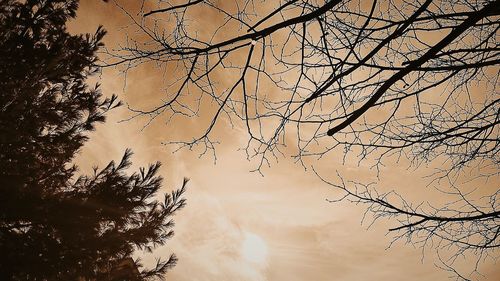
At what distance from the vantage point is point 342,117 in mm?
1970

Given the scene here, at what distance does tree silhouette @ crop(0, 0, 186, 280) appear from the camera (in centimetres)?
420

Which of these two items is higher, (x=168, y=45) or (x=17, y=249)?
(x=168, y=45)

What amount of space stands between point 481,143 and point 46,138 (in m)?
6.16

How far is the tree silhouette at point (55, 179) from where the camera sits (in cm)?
420

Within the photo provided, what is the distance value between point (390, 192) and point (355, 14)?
1531mm

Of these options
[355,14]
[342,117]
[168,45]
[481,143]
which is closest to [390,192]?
[481,143]

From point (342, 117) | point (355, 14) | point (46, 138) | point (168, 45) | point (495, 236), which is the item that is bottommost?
point (495, 236)

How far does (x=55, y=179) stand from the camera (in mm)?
5414

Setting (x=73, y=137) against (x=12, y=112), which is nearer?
(x=12, y=112)

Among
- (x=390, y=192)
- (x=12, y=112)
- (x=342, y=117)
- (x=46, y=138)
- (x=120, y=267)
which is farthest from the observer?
(x=120, y=267)

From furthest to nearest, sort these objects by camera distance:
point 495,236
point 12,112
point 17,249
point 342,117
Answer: point 17,249 < point 12,112 < point 495,236 < point 342,117

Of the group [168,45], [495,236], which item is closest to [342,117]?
[168,45]

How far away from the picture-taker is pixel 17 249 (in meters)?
4.21

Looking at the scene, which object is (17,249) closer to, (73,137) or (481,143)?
(73,137)
